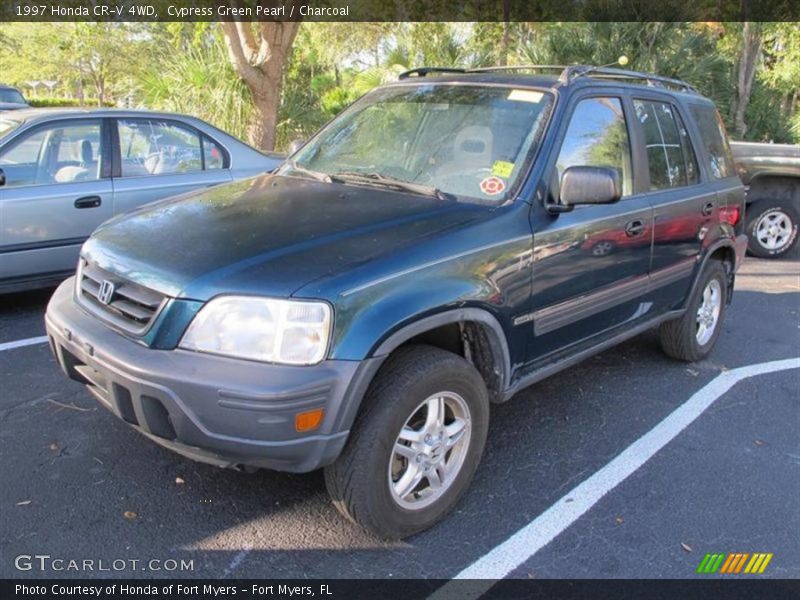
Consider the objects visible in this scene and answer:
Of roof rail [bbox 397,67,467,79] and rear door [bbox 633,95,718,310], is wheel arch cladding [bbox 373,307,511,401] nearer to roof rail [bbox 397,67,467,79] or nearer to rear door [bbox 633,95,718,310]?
rear door [bbox 633,95,718,310]

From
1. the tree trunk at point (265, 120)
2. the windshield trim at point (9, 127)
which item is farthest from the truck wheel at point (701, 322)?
the tree trunk at point (265, 120)

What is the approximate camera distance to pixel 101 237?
3223 mm

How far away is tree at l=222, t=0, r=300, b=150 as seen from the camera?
1059 cm

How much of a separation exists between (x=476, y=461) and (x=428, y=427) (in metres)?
0.39

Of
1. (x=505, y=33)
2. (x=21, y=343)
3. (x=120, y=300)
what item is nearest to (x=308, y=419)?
(x=120, y=300)

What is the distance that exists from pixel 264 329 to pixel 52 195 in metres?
3.74

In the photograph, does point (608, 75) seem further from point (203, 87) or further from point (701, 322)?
point (203, 87)

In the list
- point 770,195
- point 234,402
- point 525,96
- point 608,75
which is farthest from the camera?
point 770,195

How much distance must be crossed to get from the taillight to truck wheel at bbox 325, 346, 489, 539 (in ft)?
9.02

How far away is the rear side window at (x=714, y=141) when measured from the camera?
4906 mm

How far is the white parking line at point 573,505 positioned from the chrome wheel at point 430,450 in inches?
14.1

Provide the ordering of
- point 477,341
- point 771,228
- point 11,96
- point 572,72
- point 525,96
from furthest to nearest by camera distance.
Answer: point 11,96 → point 771,228 → point 572,72 → point 525,96 → point 477,341

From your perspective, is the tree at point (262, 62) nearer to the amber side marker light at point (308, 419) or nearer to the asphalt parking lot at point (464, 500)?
the asphalt parking lot at point (464, 500)

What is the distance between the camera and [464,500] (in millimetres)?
3266
